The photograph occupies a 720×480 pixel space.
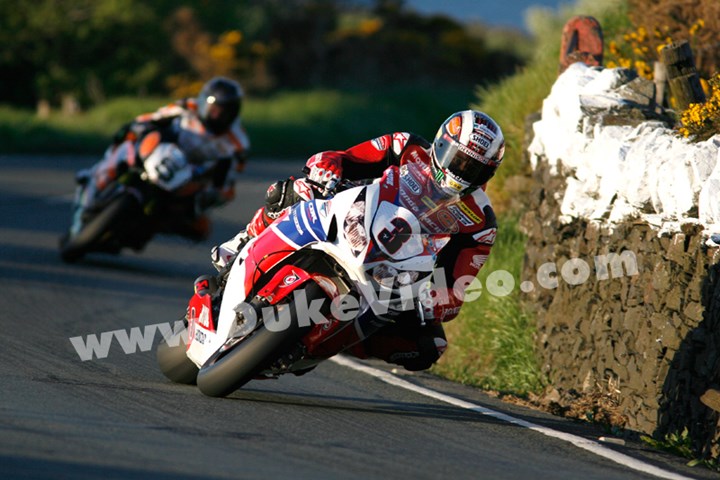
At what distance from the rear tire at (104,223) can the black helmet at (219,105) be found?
1.14 m

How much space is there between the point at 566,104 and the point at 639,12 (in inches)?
124

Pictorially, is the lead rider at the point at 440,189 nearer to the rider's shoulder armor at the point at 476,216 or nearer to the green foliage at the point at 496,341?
the rider's shoulder armor at the point at 476,216

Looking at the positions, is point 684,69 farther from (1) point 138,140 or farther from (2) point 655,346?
(1) point 138,140

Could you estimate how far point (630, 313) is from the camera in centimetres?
802

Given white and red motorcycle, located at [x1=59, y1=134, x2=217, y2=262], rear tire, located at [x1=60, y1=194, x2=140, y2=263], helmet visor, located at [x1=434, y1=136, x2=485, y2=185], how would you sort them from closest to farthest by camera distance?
helmet visor, located at [x1=434, y1=136, x2=485, y2=185] < rear tire, located at [x1=60, y1=194, x2=140, y2=263] < white and red motorcycle, located at [x1=59, y1=134, x2=217, y2=262]

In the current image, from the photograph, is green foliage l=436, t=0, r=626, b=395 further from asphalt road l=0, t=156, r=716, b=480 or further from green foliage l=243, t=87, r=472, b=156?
green foliage l=243, t=87, r=472, b=156

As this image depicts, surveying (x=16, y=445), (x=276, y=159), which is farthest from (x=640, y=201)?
(x=276, y=159)

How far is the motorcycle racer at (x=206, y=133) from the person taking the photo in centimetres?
1302

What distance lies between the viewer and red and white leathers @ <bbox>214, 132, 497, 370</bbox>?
7.09m

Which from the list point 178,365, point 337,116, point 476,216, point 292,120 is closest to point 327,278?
point 476,216

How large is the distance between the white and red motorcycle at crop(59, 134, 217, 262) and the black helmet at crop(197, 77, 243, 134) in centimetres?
45

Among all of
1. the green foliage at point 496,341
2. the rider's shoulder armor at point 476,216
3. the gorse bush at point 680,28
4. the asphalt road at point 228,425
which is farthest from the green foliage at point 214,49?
the rider's shoulder armor at point 476,216

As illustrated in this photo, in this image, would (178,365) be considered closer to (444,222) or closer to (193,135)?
(444,222)

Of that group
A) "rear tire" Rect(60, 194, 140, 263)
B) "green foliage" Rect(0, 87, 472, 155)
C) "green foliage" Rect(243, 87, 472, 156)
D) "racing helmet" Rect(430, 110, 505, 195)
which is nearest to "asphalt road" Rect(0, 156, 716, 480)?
"racing helmet" Rect(430, 110, 505, 195)
